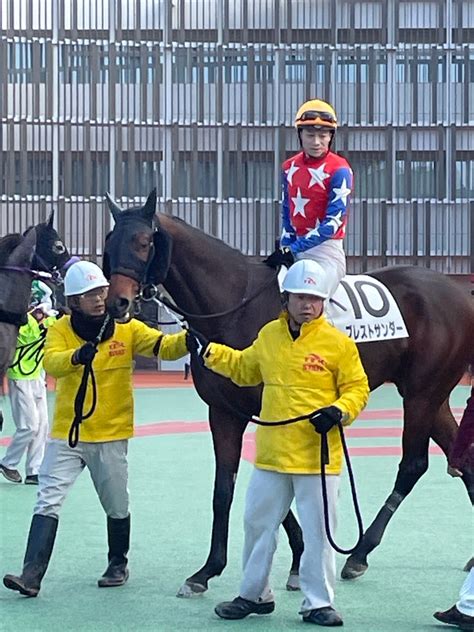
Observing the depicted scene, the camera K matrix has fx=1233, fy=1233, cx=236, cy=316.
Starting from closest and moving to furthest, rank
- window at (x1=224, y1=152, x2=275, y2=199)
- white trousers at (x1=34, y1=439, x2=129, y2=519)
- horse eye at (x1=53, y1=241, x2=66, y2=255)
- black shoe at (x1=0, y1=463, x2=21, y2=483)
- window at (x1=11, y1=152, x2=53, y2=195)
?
white trousers at (x1=34, y1=439, x2=129, y2=519) < horse eye at (x1=53, y1=241, x2=66, y2=255) < black shoe at (x1=0, y1=463, x2=21, y2=483) < window at (x1=11, y1=152, x2=53, y2=195) < window at (x1=224, y1=152, x2=275, y2=199)

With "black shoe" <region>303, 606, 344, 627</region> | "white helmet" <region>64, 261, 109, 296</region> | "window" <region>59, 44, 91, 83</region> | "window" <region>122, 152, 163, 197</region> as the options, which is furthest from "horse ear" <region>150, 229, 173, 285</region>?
"window" <region>59, 44, 91, 83</region>

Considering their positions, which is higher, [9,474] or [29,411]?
[29,411]

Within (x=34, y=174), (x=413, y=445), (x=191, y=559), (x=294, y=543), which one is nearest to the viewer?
(x=294, y=543)

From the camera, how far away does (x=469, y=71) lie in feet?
103

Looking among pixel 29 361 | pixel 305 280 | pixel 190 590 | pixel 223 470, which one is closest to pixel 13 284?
pixel 223 470

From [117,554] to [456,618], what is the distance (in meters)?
1.84

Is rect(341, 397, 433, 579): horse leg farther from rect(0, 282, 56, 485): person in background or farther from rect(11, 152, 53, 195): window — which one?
rect(11, 152, 53, 195): window

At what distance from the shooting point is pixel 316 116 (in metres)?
6.29

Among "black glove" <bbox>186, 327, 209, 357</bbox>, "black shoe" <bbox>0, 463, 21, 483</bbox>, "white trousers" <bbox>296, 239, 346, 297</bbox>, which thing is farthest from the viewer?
"black shoe" <bbox>0, 463, 21, 483</bbox>

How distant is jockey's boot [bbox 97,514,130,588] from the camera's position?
6137 mm

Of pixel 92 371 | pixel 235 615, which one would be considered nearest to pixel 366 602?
pixel 235 615

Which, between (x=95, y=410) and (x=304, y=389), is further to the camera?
(x=95, y=410)

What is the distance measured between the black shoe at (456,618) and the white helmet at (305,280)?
1458 mm

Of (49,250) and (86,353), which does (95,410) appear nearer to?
(86,353)
